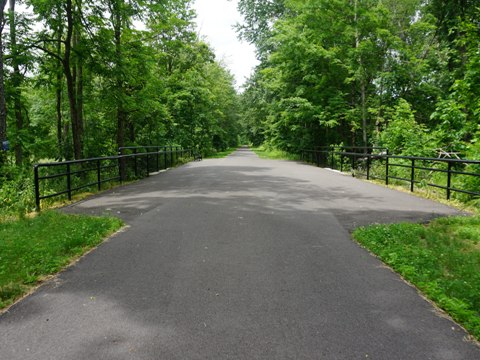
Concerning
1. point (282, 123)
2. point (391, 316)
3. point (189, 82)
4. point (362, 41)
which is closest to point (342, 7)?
point (362, 41)

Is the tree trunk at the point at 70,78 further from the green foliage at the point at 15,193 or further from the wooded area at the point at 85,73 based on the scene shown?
the green foliage at the point at 15,193

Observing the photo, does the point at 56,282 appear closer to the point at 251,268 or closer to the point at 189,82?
the point at 251,268

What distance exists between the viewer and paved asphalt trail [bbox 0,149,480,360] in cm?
305

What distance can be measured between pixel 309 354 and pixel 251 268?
6.63 feet

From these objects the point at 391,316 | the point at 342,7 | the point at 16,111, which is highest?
→ the point at 342,7

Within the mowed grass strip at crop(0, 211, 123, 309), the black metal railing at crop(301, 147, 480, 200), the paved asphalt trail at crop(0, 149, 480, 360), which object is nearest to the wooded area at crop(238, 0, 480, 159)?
the black metal railing at crop(301, 147, 480, 200)

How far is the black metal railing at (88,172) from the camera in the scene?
9.20 metres

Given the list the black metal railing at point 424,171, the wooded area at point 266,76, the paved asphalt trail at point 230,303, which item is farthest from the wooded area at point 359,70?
the paved asphalt trail at point 230,303

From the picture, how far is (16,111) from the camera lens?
666 inches

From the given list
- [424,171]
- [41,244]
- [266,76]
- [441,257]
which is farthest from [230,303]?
[266,76]

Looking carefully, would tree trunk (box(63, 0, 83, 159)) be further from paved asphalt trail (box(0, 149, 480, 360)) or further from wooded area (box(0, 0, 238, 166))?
paved asphalt trail (box(0, 149, 480, 360))

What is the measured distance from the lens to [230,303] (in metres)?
3.88

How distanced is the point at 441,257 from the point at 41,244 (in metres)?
5.72

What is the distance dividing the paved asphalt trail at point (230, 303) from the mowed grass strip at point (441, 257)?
0.62 ft
